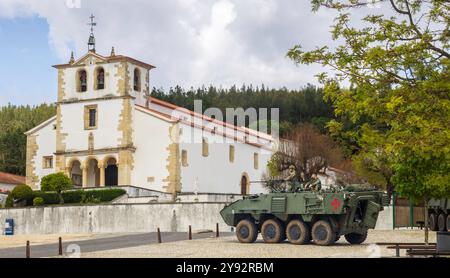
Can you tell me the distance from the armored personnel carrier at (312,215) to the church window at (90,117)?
28925mm

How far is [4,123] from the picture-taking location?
98.1 meters

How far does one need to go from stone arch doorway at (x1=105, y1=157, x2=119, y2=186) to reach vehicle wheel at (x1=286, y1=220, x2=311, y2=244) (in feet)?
98.2

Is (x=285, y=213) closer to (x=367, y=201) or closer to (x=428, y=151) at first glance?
(x=367, y=201)

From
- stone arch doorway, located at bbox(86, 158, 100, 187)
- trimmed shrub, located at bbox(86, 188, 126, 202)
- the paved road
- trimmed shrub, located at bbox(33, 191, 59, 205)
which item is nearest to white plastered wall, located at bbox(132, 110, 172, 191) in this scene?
stone arch doorway, located at bbox(86, 158, 100, 187)

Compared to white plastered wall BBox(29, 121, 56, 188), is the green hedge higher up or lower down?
lower down

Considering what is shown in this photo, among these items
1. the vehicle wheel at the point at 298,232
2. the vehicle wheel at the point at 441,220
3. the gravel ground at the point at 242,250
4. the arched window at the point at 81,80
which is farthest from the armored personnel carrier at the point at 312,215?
the arched window at the point at 81,80

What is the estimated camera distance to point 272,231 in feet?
93.8

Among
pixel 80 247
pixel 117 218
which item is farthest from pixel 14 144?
pixel 80 247

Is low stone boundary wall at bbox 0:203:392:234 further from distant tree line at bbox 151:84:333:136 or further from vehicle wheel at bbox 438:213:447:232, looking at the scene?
distant tree line at bbox 151:84:333:136

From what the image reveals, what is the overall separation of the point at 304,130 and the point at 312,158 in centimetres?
420

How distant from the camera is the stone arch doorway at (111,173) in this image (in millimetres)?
56612

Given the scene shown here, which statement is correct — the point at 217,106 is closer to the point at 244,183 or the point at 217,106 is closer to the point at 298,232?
the point at 244,183

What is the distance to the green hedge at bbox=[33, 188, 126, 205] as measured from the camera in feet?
162

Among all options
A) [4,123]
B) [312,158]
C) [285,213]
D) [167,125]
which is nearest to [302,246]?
[285,213]
